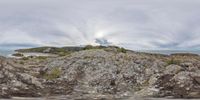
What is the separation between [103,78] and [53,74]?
4324mm

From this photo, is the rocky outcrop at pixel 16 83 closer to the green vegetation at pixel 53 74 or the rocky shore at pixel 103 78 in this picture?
the rocky shore at pixel 103 78

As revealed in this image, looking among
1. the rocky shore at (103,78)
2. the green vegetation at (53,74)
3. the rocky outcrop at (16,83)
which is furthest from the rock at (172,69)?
the rocky outcrop at (16,83)

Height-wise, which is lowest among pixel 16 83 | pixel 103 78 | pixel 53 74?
pixel 16 83

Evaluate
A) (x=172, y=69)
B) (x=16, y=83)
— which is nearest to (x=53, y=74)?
(x=16, y=83)

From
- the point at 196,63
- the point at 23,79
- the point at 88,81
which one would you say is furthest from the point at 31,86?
the point at 196,63

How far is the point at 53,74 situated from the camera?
40.0 metres

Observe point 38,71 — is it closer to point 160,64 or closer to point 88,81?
point 88,81

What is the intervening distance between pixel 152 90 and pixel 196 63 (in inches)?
319

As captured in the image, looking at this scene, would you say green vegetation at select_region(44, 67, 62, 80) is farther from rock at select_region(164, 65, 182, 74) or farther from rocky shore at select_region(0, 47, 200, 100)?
rock at select_region(164, 65, 182, 74)

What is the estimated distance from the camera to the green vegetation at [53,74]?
3962 centimetres

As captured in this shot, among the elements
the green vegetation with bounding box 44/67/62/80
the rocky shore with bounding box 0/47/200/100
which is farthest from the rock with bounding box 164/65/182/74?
the green vegetation with bounding box 44/67/62/80

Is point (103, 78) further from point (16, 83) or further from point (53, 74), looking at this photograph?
point (16, 83)

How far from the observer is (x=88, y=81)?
38375 mm

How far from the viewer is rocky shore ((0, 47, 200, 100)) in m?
35.5
